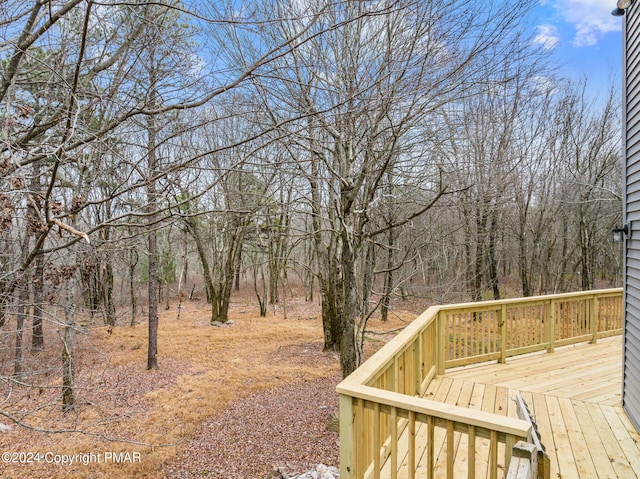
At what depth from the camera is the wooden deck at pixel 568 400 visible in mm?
2898

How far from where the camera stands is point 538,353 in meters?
5.48

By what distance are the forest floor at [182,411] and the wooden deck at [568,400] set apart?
2.17m

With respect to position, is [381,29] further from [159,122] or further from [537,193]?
[537,193]

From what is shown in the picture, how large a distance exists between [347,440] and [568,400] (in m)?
3.06

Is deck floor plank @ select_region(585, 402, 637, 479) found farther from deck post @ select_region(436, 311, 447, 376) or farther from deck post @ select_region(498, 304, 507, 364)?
deck post @ select_region(436, 311, 447, 376)

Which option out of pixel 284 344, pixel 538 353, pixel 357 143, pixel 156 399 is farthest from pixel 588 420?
pixel 284 344

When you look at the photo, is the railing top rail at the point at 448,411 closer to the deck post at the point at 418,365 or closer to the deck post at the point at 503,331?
the deck post at the point at 418,365

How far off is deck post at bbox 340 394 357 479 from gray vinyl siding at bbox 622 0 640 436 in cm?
289

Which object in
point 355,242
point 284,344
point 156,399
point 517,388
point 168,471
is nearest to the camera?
point 517,388

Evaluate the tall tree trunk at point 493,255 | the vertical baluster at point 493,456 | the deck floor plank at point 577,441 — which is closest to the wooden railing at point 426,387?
the vertical baluster at point 493,456

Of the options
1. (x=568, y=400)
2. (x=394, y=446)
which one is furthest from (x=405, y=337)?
(x=568, y=400)

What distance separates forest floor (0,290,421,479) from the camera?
15.6 ft

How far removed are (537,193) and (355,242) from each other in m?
9.87

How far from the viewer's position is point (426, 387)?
13.6ft
